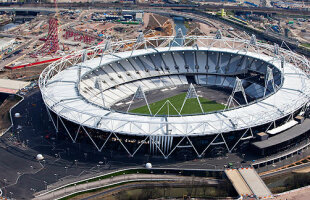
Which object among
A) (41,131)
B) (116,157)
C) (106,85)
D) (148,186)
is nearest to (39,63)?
(106,85)

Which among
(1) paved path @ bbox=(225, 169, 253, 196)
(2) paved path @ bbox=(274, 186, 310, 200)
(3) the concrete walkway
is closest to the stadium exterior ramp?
(1) paved path @ bbox=(225, 169, 253, 196)

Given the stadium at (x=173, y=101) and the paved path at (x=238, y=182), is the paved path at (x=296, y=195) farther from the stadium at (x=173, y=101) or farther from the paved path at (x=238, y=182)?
the stadium at (x=173, y=101)

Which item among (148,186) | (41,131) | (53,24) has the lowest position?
(148,186)

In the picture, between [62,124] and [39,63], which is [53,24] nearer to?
[39,63]

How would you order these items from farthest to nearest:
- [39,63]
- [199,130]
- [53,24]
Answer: [53,24]
[39,63]
[199,130]

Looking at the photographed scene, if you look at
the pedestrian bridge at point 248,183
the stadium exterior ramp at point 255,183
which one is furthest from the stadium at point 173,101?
Result: the stadium exterior ramp at point 255,183

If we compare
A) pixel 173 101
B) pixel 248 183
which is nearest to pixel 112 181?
pixel 248 183

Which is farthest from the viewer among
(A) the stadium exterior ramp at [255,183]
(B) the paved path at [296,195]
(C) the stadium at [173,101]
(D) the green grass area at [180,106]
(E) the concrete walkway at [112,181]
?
(D) the green grass area at [180,106]

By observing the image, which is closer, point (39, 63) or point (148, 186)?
point (148, 186)

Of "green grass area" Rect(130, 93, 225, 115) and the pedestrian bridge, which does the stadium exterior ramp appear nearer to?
the pedestrian bridge
